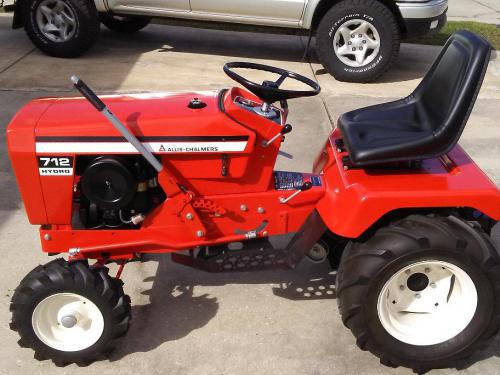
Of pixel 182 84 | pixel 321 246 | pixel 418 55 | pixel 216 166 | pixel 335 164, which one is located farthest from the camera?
pixel 418 55

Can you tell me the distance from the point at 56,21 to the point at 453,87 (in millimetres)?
5227

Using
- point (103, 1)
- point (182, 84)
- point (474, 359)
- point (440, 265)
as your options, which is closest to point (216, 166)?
point (440, 265)

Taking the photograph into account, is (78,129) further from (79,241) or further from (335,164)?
(335,164)

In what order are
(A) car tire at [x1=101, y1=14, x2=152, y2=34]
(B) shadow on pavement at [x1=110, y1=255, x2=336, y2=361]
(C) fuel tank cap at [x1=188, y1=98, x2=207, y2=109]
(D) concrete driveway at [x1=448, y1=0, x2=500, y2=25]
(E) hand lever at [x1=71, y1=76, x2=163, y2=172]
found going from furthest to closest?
(D) concrete driveway at [x1=448, y1=0, x2=500, y2=25]
(A) car tire at [x1=101, y1=14, x2=152, y2=34]
(B) shadow on pavement at [x1=110, y1=255, x2=336, y2=361]
(C) fuel tank cap at [x1=188, y1=98, x2=207, y2=109]
(E) hand lever at [x1=71, y1=76, x2=163, y2=172]

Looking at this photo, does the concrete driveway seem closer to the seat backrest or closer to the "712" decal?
the seat backrest

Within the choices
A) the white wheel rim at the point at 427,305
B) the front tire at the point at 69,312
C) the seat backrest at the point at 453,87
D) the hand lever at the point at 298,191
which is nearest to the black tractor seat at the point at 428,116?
the seat backrest at the point at 453,87

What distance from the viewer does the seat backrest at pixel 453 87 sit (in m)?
2.37

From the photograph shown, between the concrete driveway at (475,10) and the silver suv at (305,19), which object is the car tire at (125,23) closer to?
the silver suv at (305,19)

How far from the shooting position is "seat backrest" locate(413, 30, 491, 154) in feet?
7.76

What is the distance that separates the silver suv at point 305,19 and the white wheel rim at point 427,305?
13.2 feet

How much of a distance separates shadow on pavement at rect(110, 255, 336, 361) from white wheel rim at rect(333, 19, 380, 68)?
359 cm

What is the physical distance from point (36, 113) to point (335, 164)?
4.61 ft

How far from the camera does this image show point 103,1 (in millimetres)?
6426

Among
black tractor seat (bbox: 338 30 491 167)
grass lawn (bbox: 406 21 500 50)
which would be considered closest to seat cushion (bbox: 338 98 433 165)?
black tractor seat (bbox: 338 30 491 167)
